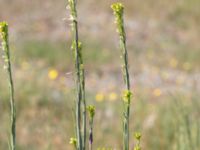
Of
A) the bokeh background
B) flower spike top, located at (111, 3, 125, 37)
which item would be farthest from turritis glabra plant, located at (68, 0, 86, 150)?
the bokeh background

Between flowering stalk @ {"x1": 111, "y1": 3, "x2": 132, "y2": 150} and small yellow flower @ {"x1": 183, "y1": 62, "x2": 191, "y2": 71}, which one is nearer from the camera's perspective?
flowering stalk @ {"x1": 111, "y1": 3, "x2": 132, "y2": 150}

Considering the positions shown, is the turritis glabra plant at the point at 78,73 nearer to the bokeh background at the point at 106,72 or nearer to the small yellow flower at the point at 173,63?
the bokeh background at the point at 106,72

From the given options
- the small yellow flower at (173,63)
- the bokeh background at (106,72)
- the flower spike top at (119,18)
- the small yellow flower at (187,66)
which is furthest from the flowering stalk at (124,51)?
the small yellow flower at (173,63)

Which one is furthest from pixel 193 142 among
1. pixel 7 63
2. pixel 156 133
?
pixel 7 63

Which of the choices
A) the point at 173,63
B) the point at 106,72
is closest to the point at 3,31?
the point at 106,72

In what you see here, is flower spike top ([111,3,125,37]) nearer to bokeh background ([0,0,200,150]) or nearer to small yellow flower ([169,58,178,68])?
bokeh background ([0,0,200,150])

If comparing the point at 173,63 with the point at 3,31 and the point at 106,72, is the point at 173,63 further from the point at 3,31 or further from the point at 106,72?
the point at 3,31

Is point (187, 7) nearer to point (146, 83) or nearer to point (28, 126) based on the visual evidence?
point (146, 83)

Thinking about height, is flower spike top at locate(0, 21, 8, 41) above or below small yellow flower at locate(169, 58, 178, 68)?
above
